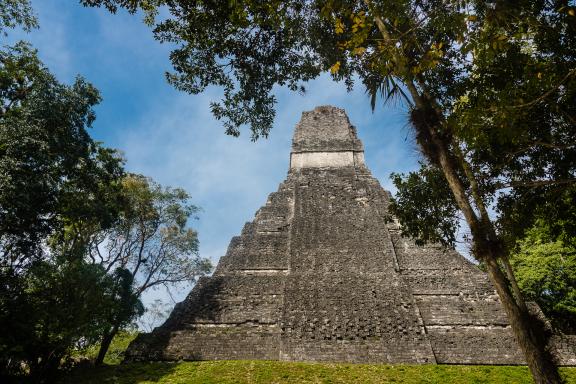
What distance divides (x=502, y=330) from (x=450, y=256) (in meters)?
2.45

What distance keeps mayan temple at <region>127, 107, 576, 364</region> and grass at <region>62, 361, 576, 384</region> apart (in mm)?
313

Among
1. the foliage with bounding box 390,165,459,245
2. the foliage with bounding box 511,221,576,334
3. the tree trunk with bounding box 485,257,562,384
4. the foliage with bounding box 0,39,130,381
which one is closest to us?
the tree trunk with bounding box 485,257,562,384

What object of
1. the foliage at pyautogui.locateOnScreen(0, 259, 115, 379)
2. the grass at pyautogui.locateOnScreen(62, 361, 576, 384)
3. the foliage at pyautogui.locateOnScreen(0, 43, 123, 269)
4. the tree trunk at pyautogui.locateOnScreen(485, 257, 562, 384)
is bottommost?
the tree trunk at pyautogui.locateOnScreen(485, 257, 562, 384)

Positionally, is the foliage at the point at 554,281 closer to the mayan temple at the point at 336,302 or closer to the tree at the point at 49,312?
the mayan temple at the point at 336,302

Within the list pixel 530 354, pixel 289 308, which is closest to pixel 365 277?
pixel 289 308

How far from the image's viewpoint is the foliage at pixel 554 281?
463 inches

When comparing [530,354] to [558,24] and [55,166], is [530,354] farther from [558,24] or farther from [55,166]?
[55,166]

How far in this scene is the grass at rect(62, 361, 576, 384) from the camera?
A: 624 cm

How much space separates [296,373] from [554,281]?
9.71m

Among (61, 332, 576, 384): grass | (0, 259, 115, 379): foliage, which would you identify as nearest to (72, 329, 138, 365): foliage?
(0, 259, 115, 379): foliage

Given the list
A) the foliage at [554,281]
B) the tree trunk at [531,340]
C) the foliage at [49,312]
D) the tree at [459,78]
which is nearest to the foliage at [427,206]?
the tree at [459,78]

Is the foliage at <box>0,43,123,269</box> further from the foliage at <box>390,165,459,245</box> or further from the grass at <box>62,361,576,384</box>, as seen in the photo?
the foliage at <box>390,165,459,245</box>

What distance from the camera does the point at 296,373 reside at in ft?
21.4

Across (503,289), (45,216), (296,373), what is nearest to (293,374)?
(296,373)
